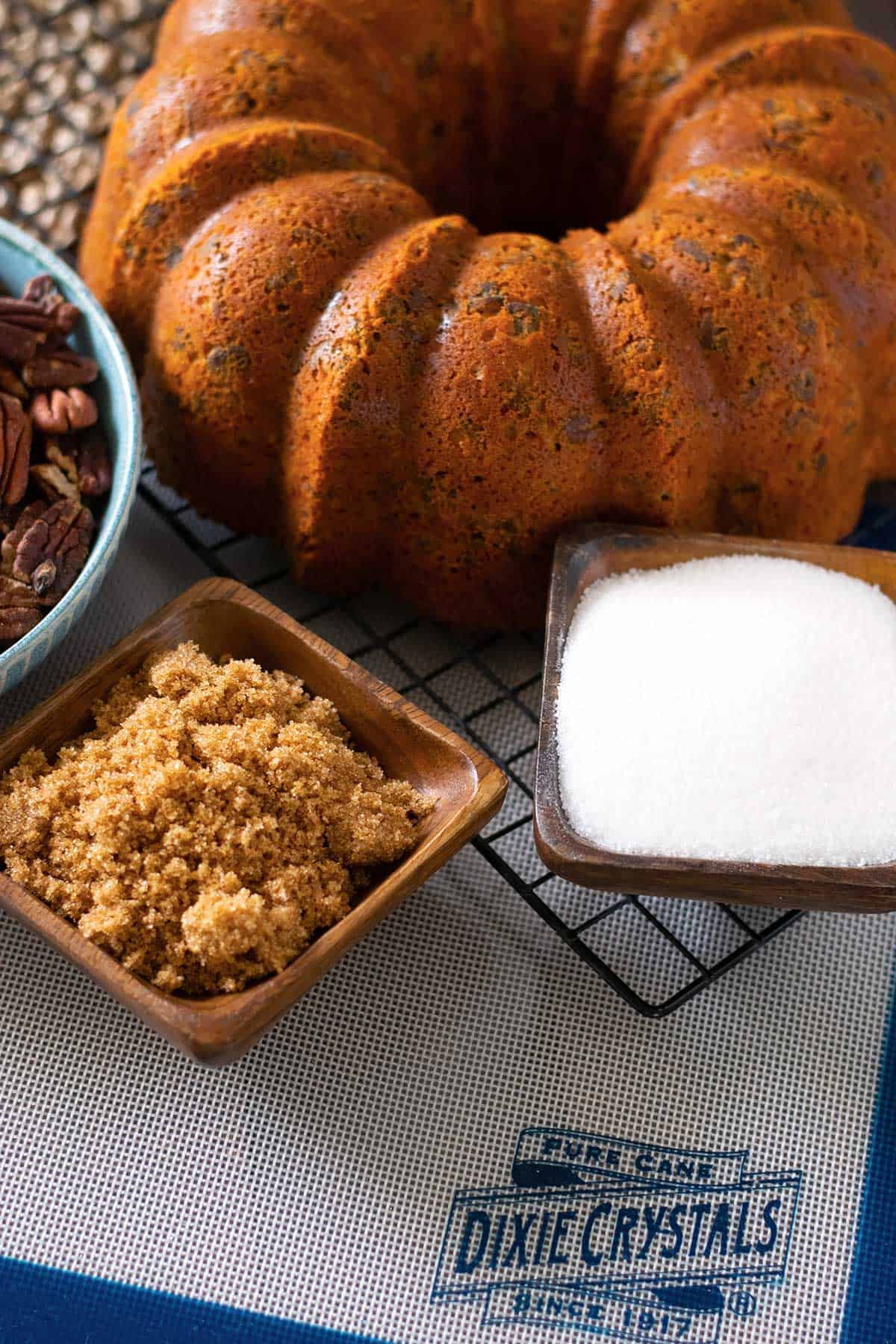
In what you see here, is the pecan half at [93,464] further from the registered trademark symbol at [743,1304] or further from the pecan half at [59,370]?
the registered trademark symbol at [743,1304]

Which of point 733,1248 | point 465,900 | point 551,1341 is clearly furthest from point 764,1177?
point 465,900

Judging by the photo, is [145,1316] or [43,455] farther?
[43,455]

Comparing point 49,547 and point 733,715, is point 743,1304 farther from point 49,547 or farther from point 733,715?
point 49,547

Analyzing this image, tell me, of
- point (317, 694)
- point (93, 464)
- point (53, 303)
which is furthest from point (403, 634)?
point (53, 303)

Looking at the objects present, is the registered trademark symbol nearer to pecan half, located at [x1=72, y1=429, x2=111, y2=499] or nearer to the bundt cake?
the bundt cake

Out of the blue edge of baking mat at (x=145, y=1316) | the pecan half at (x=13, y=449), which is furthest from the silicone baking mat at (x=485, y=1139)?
the pecan half at (x=13, y=449)

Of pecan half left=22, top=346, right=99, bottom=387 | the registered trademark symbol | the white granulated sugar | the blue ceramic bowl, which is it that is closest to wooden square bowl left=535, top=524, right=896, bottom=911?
the white granulated sugar
